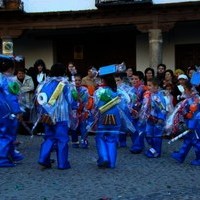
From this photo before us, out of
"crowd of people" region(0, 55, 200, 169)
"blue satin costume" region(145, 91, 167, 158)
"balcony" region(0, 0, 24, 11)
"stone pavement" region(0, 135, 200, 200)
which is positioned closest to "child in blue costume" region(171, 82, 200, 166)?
"crowd of people" region(0, 55, 200, 169)

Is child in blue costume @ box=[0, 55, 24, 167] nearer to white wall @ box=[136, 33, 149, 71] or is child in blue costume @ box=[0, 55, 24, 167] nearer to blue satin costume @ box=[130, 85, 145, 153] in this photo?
blue satin costume @ box=[130, 85, 145, 153]

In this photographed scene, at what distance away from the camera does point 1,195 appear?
6.36 metres

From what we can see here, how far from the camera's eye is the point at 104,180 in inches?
283

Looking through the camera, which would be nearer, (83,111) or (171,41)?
(83,111)

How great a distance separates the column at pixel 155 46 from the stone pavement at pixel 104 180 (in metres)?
7.26

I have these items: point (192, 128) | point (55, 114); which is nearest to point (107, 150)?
point (55, 114)

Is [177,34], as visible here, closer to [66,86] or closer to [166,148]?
[166,148]

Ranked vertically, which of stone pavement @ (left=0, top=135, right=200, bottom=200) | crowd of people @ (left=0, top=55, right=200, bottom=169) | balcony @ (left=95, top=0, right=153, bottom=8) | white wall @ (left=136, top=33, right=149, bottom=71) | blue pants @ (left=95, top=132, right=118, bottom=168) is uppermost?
balcony @ (left=95, top=0, right=153, bottom=8)

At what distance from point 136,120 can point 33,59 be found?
1018cm

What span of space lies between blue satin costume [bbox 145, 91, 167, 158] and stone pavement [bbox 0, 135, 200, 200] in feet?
0.66

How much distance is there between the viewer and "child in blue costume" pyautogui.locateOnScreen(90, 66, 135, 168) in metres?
8.02

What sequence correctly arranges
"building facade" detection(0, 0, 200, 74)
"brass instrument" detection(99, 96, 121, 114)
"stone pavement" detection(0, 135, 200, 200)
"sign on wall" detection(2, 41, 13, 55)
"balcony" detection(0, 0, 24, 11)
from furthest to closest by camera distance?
"sign on wall" detection(2, 41, 13, 55) → "balcony" detection(0, 0, 24, 11) → "building facade" detection(0, 0, 200, 74) → "brass instrument" detection(99, 96, 121, 114) → "stone pavement" detection(0, 135, 200, 200)

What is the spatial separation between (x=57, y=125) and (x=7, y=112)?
848 millimetres

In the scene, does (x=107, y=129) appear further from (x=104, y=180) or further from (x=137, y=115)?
(x=137, y=115)
